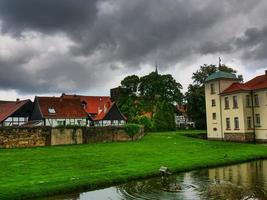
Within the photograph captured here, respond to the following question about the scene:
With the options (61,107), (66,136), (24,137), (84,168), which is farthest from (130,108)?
(84,168)

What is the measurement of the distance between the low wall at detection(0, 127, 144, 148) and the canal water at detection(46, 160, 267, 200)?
19.4 metres

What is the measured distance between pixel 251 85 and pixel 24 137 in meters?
28.5

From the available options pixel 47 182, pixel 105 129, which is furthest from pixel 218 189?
pixel 105 129

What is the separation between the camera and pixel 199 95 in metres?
63.0

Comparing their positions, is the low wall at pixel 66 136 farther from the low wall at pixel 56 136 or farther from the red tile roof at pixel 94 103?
the red tile roof at pixel 94 103

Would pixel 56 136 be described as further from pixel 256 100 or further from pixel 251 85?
pixel 251 85

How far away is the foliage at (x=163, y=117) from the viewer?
2549 inches

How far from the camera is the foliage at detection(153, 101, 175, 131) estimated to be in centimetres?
6475

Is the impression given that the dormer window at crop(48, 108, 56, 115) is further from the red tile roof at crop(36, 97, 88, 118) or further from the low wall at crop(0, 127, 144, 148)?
the low wall at crop(0, 127, 144, 148)

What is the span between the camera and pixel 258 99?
148ft

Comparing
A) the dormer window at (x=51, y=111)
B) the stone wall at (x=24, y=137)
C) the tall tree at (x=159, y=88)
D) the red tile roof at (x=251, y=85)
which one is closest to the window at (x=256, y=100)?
the red tile roof at (x=251, y=85)

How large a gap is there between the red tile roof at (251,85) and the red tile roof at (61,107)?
22.3m

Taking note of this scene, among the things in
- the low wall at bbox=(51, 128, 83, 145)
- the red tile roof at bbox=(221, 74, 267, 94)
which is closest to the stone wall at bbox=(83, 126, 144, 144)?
the low wall at bbox=(51, 128, 83, 145)

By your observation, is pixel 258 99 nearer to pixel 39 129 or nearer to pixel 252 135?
pixel 252 135
